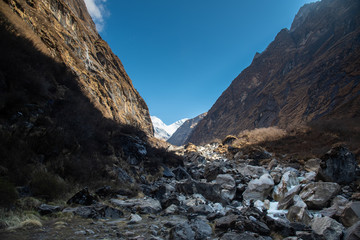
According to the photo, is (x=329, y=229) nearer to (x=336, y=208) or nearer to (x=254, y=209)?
(x=254, y=209)

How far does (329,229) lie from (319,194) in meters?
2.68

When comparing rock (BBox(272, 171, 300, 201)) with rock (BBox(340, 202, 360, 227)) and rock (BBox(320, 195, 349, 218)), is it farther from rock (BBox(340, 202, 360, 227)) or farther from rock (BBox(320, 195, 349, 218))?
rock (BBox(340, 202, 360, 227))

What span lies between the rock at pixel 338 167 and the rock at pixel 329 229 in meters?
4.64

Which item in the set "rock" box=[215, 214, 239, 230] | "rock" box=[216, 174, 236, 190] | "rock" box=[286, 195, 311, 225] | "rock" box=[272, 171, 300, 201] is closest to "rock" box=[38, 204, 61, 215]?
"rock" box=[215, 214, 239, 230]

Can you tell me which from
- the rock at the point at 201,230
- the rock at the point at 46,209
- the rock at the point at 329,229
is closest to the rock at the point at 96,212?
the rock at the point at 46,209

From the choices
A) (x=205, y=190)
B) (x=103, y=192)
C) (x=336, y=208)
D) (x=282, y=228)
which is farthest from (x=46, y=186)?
(x=336, y=208)

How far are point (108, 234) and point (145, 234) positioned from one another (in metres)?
0.63

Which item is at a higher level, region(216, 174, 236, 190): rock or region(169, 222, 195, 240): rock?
region(169, 222, 195, 240): rock

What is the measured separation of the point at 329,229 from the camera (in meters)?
3.19

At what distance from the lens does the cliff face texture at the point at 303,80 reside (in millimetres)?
36188

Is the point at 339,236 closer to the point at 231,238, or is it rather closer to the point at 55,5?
the point at 231,238

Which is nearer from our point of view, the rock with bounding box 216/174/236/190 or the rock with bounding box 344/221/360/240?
the rock with bounding box 344/221/360/240

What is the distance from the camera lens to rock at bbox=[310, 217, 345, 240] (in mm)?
3101

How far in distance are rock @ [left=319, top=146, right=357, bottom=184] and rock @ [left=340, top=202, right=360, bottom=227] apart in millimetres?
3807
